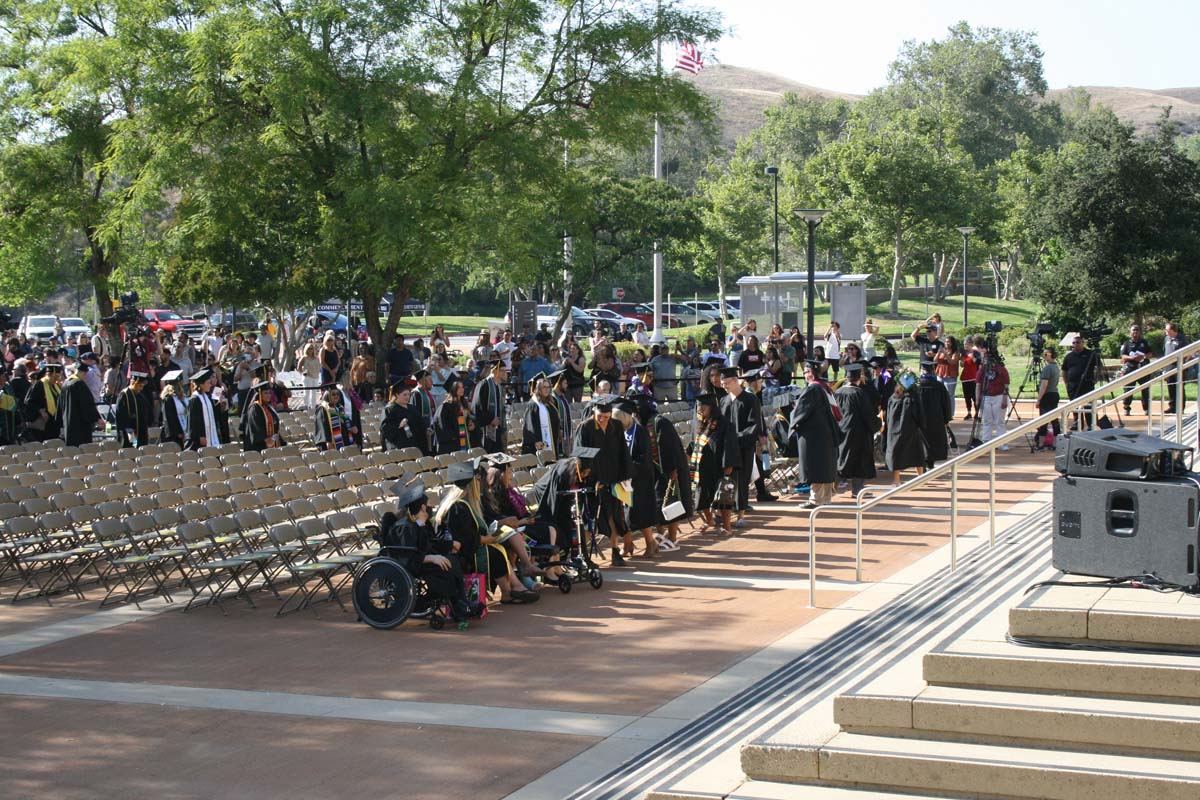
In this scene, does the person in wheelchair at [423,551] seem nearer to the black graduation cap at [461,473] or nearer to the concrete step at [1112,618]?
the black graduation cap at [461,473]

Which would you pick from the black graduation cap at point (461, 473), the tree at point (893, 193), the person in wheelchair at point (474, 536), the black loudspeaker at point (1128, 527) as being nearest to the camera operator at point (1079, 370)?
the person in wheelchair at point (474, 536)

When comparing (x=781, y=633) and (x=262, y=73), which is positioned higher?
(x=262, y=73)

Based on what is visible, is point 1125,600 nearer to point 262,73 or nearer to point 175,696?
point 175,696

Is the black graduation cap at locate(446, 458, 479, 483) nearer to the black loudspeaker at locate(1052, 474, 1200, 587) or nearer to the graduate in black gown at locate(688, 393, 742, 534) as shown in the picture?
the graduate in black gown at locate(688, 393, 742, 534)

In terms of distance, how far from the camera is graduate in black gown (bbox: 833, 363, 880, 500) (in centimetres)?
1644

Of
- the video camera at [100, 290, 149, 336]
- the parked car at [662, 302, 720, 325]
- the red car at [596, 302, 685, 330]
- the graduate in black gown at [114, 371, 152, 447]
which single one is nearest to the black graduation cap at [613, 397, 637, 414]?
the graduate in black gown at [114, 371, 152, 447]

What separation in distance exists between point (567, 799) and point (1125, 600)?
3.29 m

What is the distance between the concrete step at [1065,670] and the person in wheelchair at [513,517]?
17.0 feet

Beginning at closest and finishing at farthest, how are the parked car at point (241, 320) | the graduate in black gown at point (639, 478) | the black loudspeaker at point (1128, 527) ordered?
the black loudspeaker at point (1128, 527) < the graduate in black gown at point (639, 478) < the parked car at point (241, 320)

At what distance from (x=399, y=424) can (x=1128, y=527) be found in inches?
442

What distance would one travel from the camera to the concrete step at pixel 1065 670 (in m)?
6.54

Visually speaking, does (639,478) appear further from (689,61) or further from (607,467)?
(689,61)

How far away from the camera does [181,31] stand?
83.6ft

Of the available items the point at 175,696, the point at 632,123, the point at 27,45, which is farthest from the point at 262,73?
the point at 175,696
